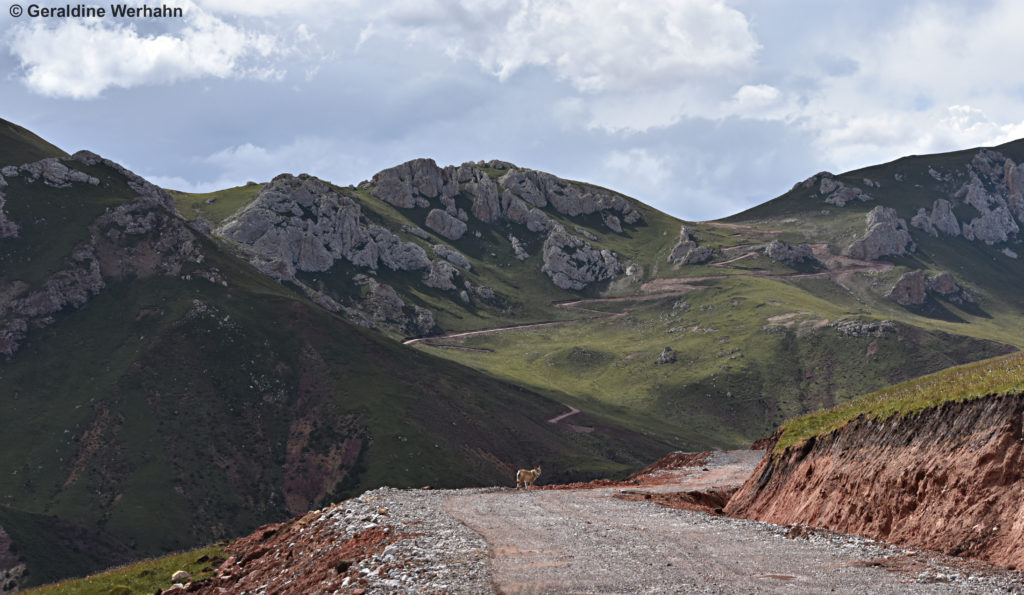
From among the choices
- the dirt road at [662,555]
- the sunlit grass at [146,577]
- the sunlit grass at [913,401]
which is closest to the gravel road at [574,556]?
the dirt road at [662,555]

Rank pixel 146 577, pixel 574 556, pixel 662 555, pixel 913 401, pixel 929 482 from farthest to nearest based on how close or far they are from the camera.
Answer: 1. pixel 146 577
2. pixel 913 401
3. pixel 929 482
4. pixel 662 555
5. pixel 574 556

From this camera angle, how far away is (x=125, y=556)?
112500 mm

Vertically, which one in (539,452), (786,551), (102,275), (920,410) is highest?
(102,275)

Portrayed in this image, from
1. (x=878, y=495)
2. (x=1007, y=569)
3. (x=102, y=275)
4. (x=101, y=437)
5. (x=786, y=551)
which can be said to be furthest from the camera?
(x=102, y=275)

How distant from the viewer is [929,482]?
26.0 meters

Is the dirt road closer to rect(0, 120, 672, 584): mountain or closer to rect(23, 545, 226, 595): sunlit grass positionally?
rect(23, 545, 226, 595): sunlit grass

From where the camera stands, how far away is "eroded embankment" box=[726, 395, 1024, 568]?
23094mm

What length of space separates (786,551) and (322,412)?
503 ft

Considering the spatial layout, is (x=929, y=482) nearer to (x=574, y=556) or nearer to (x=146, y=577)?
(x=574, y=556)

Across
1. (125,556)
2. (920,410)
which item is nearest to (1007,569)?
(920,410)

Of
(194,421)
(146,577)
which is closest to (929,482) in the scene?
(146,577)

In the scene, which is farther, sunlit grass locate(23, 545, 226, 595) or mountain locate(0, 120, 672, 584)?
mountain locate(0, 120, 672, 584)

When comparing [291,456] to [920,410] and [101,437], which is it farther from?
[920,410]

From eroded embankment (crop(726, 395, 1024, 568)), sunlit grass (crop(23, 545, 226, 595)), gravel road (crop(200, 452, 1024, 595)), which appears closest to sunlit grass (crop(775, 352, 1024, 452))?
eroded embankment (crop(726, 395, 1024, 568))
